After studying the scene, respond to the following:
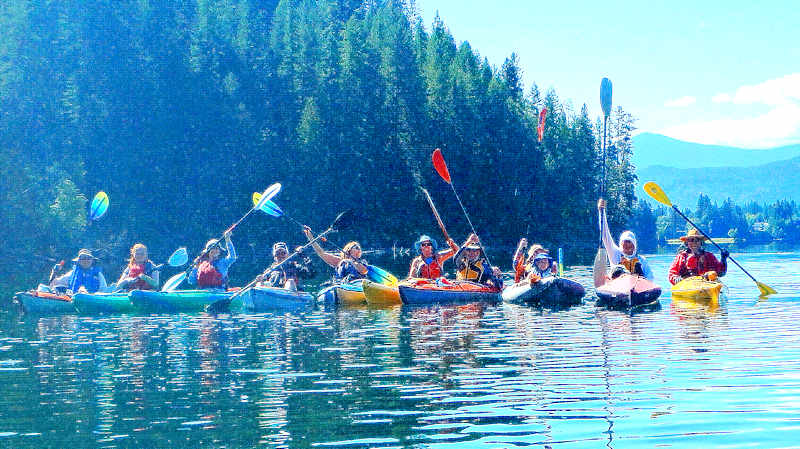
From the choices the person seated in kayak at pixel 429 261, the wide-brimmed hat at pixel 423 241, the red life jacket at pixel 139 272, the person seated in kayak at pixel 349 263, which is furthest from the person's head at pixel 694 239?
the red life jacket at pixel 139 272

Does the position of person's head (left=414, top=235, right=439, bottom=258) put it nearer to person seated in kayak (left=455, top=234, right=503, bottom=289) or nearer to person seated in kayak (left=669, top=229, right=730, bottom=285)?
person seated in kayak (left=455, top=234, right=503, bottom=289)

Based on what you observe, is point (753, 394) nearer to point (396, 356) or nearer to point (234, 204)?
point (396, 356)

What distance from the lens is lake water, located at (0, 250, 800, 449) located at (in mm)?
8383

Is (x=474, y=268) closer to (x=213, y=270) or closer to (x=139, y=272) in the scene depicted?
(x=213, y=270)

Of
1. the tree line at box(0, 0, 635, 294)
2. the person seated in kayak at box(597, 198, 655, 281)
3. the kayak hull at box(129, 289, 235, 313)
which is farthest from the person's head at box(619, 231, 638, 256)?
the tree line at box(0, 0, 635, 294)

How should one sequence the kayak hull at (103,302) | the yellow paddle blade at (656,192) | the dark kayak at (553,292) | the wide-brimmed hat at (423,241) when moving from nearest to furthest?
the kayak hull at (103,302) < the dark kayak at (553,292) < the yellow paddle blade at (656,192) < the wide-brimmed hat at (423,241)

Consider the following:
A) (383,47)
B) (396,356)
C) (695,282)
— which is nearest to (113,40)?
(383,47)

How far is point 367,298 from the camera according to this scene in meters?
23.0

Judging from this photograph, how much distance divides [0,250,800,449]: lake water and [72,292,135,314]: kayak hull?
2.72 metres

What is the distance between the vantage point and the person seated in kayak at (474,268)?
23.0 meters

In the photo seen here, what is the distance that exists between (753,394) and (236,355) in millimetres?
7191

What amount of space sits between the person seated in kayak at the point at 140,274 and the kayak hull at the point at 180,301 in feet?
2.34

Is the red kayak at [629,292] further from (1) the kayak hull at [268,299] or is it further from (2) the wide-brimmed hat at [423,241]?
(1) the kayak hull at [268,299]

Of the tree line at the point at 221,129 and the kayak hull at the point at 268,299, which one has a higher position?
the tree line at the point at 221,129
